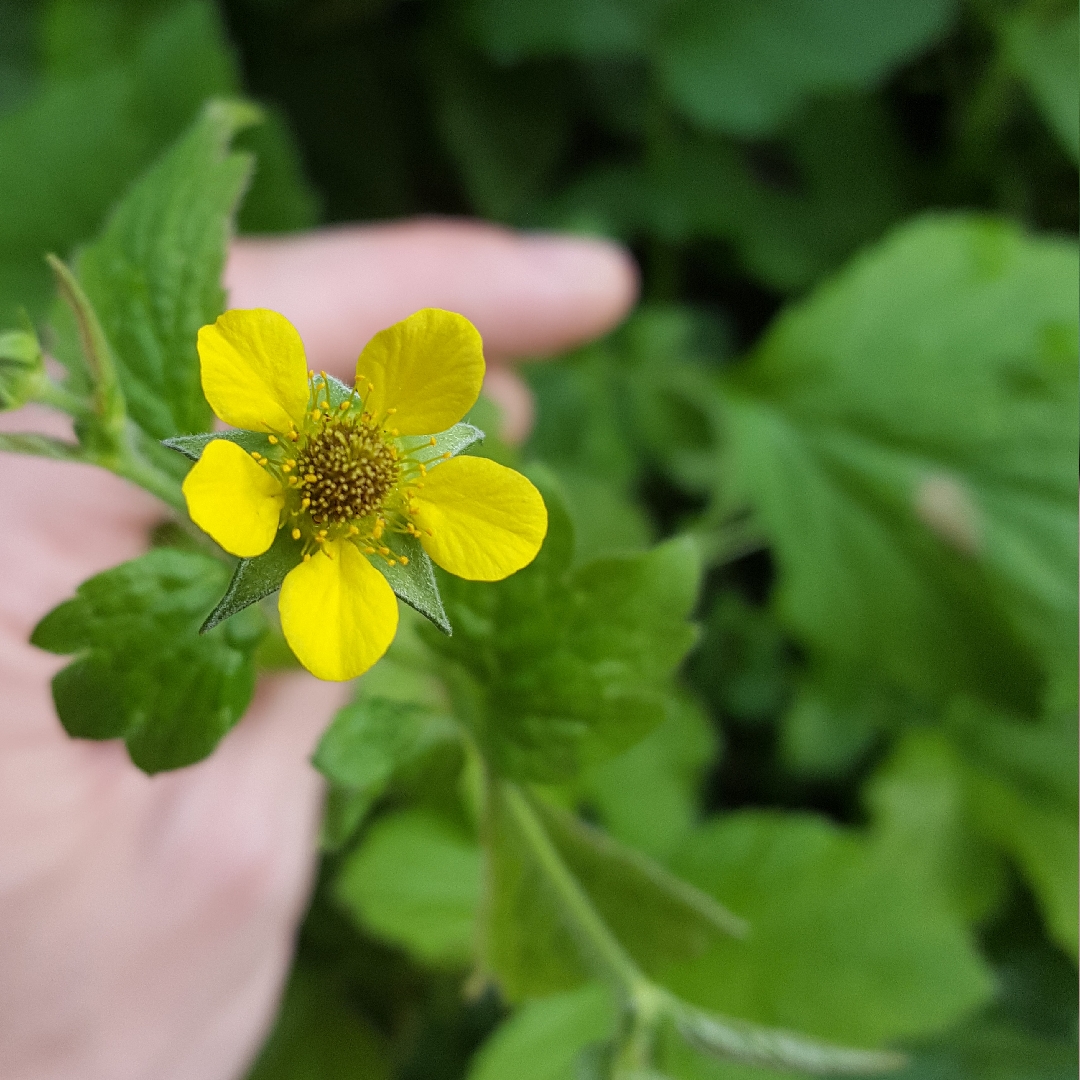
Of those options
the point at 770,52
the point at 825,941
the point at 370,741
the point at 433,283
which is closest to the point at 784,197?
the point at 770,52

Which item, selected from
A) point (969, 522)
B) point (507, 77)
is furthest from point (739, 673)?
point (507, 77)

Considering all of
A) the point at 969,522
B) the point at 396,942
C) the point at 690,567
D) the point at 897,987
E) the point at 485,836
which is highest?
the point at 690,567

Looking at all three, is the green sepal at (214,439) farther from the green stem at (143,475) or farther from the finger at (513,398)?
the finger at (513,398)

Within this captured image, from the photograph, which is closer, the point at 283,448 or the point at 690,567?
the point at 283,448

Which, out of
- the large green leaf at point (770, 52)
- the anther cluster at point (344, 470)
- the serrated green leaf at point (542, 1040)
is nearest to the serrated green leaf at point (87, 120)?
the large green leaf at point (770, 52)

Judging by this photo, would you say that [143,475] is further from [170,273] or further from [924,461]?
[924,461]

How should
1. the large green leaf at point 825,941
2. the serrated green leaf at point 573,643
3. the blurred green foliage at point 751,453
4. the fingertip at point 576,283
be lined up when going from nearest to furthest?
the serrated green leaf at point 573,643
the blurred green foliage at point 751,453
the large green leaf at point 825,941
the fingertip at point 576,283

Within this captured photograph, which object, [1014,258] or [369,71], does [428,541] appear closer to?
[1014,258]
